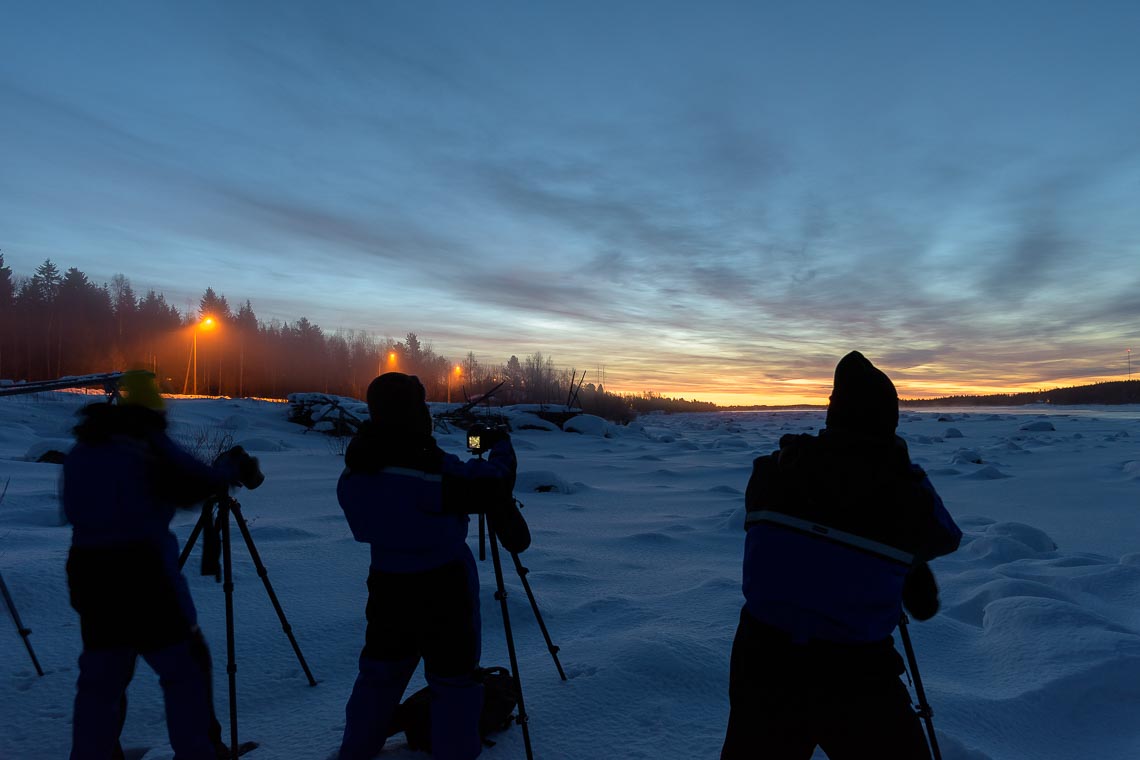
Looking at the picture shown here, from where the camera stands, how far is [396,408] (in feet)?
9.10

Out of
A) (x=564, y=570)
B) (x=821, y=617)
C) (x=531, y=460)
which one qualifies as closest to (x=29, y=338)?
(x=531, y=460)

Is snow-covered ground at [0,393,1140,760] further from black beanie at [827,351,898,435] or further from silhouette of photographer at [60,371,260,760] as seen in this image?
black beanie at [827,351,898,435]

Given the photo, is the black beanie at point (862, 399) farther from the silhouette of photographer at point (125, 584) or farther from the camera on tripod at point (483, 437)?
the silhouette of photographer at point (125, 584)

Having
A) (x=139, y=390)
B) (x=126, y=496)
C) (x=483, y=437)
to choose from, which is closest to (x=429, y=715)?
(x=483, y=437)

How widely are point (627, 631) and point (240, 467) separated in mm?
3113

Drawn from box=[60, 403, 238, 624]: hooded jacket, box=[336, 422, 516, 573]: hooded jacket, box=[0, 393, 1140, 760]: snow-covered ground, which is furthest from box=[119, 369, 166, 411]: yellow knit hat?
box=[0, 393, 1140, 760]: snow-covered ground

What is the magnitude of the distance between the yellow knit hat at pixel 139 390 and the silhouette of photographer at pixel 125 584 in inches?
6.1

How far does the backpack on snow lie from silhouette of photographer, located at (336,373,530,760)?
34 centimetres

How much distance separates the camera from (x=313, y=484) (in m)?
11.6

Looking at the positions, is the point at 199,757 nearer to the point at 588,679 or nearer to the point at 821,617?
the point at 588,679

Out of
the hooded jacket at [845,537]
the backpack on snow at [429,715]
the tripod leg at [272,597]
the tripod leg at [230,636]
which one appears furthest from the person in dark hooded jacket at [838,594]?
the tripod leg at [272,597]

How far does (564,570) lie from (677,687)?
9.92 feet

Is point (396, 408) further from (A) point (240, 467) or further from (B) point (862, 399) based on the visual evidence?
(B) point (862, 399)

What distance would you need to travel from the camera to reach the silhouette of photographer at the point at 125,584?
2.60 meters
